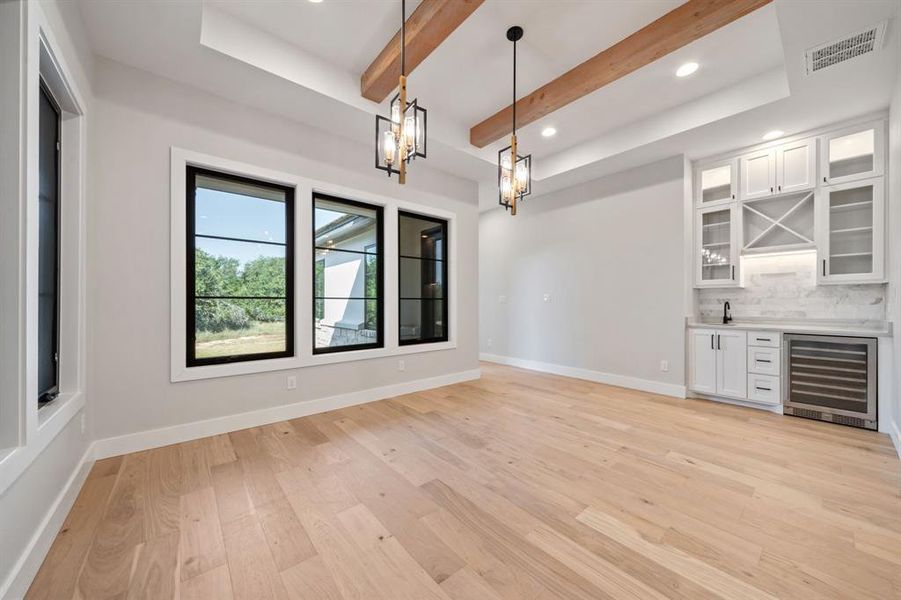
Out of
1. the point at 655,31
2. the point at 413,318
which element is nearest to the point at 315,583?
the point at 413,318

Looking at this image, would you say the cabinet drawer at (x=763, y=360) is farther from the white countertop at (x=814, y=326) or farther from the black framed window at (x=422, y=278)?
the black framed window at (x=422, y=278)

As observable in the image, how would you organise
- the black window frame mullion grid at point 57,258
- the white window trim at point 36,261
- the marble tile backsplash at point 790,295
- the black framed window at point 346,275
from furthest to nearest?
the black framed window at point 346,275
the marble tile backsplash at point 790,295
the black window frame mullion grid at point 57,258
the white window trim at point 36,261

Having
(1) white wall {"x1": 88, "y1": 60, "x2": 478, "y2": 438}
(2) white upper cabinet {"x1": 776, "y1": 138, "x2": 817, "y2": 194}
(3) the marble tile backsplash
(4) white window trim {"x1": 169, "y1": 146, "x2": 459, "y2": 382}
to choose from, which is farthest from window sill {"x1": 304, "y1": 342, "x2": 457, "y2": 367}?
(2) white upper cabinet {"x1": 776, "y1": 138, "x2": 817, "y2": 194}

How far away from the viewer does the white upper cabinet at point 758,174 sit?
12.5 ft

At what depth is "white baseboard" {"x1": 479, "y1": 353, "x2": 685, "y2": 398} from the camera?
4.25 meters

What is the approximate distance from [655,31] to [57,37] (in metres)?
3.67

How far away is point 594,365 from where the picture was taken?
16.3 ft

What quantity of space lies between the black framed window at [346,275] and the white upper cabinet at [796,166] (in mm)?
4414

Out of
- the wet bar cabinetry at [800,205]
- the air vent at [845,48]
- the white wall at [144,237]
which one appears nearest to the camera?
the air vent at [845,48]

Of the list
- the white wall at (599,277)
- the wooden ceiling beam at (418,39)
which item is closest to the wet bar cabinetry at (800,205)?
the white wall at (599,277)

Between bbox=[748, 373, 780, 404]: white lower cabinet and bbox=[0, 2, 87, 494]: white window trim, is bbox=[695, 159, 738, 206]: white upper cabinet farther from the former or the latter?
bbox=[0, 2, 87, 494]: white window trim

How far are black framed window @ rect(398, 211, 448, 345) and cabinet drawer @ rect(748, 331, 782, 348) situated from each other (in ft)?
11.4

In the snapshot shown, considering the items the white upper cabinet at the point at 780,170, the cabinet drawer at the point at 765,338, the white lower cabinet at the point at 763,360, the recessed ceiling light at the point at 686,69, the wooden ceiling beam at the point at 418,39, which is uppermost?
the recessed ceiling light at the point at 686,69

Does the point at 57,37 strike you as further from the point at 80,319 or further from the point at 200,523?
the point at 200,523
